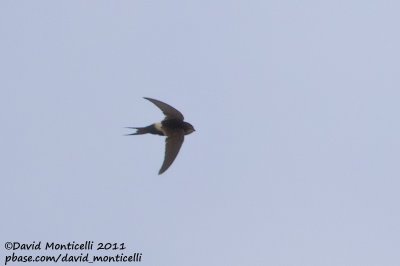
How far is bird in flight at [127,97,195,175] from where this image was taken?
7.28m

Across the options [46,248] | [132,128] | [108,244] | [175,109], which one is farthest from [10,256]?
[175,109]

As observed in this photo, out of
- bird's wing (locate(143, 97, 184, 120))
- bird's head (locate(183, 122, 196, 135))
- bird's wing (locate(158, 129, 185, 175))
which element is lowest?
bird's wing (locate(158, 129, 185, 175))

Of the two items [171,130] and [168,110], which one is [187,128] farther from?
[168,110]

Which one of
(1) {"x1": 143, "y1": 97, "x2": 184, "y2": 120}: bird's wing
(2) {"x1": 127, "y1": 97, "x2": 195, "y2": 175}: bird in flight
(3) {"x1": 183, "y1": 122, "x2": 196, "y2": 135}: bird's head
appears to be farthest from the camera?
(3) {"x1": 183, "y1": 122, "x2": 196, "y2": 135}: bird's head

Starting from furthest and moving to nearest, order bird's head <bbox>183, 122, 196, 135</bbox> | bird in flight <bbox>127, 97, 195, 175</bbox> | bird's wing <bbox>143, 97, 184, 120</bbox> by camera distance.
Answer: bird's head <bbox>183, 122, 196, 135</bbox> < bird in flight <bbox>127, 97, 195, 175</bbox> < bird's wing <bbox>143, 97, 184, 120</bbox>

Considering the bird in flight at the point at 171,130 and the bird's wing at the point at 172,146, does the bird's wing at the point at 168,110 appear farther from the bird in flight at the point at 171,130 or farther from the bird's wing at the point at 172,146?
the bird's wing at the point at 172,146

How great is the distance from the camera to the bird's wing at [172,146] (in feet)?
23.5

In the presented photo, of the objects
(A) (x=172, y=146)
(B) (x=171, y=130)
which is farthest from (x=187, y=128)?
(A) (x=172, y=146)

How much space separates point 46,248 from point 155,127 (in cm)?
189

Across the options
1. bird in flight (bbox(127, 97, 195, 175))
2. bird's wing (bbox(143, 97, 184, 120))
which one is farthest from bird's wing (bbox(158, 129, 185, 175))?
bird's wing (bbox(143, 97, 184, 120))

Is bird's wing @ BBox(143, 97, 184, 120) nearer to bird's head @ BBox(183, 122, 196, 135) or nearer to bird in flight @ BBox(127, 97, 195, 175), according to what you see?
bird in flight @ BBox(127, 97, 195, 175)

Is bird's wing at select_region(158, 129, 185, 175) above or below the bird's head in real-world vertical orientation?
below

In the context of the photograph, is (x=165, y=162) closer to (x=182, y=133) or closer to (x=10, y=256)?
(x=182, y=133)

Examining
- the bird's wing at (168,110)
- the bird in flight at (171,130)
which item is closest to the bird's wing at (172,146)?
the bird in flight at (171,130)
